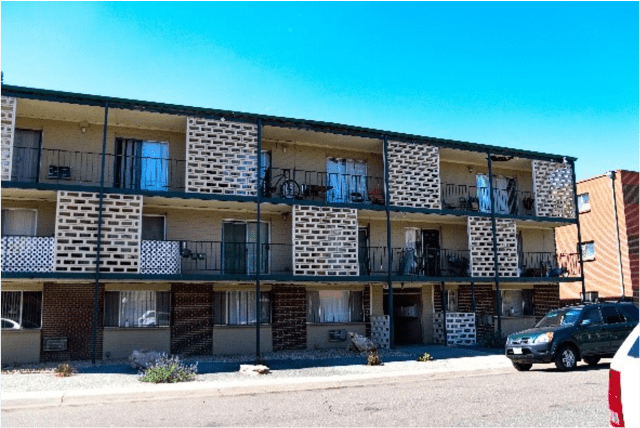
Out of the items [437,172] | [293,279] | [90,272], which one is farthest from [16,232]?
[437,172]

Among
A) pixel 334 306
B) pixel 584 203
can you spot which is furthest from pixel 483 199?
pixel 584 203

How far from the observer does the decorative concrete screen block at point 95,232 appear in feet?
56.1

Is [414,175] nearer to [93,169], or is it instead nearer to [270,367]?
[270,367]

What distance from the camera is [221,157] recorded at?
63.9 ft

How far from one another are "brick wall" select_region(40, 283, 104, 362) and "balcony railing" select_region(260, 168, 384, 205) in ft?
23.3

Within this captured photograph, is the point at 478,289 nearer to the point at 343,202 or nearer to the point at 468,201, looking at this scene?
the point at 468,201

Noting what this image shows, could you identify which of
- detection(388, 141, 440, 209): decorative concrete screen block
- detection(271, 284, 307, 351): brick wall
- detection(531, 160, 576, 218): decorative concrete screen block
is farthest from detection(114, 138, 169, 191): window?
detection(531, 160, 576, 218): decorative concrete screen block

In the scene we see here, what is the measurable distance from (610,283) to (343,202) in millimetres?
19229

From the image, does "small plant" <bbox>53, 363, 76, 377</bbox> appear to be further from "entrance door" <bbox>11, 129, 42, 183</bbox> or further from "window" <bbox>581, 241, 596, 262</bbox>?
"window" <bbox>581, 241, 596, 262</bbox>

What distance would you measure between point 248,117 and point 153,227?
16.8ft

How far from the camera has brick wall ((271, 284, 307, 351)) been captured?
2097 cm

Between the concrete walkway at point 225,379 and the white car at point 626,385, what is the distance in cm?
967

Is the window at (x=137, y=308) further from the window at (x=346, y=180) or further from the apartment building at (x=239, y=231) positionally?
the window at (x=346, y=180)

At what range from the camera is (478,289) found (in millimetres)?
24594
